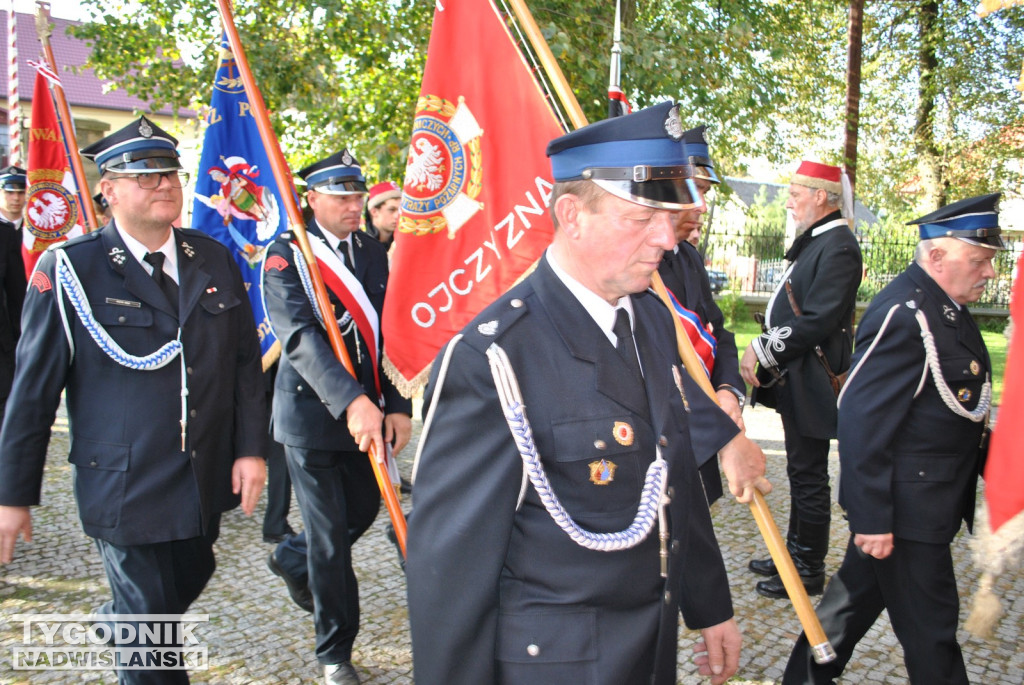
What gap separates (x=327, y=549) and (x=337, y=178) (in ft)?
5.66

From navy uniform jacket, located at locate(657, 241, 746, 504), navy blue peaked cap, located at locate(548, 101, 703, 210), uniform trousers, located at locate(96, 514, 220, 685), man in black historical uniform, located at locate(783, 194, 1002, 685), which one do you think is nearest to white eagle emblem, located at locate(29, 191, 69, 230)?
uniform trousers, located at locate(96, 514, 220, 685)

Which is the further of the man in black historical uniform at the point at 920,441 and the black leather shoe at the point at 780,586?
the black leather shoe at the point at 780,586

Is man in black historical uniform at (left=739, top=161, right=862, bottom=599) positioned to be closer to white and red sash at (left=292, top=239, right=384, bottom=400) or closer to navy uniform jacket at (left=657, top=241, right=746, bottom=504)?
navy uniform jacket at (left=657, top=241, right=746, bottom=504)

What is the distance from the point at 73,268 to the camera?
3129mm

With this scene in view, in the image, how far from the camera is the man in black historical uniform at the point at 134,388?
10.0 feet

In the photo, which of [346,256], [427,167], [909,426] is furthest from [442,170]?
[909,426]

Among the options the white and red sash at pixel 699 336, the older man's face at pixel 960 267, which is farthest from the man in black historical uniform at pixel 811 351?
the older man's face at pixel 960 267

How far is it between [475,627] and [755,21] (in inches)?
337

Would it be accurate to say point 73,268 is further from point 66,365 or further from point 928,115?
point 928,115

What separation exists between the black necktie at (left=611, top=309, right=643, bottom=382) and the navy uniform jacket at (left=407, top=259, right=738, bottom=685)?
4cm

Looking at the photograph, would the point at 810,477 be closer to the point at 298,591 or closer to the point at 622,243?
the point at 298,591

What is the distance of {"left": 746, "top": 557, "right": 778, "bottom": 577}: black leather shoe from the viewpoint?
5.32 metres

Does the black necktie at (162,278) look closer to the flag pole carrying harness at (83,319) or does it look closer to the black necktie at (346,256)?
the flag pole carrying harness at (83,319)

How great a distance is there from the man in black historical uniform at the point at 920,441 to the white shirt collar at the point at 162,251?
259 cm
